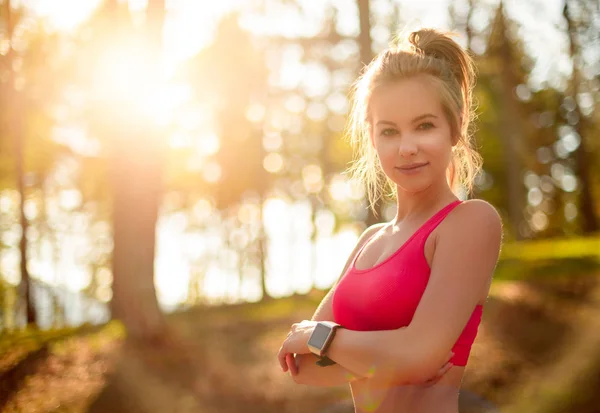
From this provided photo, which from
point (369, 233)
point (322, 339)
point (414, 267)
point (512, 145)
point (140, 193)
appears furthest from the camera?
point (512, 145)


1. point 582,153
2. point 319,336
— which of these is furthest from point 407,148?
point 582,153

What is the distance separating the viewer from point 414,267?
1.95 meters

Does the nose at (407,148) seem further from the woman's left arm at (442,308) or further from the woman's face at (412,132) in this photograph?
the woman's left arm at (442,308)

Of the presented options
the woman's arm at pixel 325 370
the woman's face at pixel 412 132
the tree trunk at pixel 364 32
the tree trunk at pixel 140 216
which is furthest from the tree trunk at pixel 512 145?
the woman's face at pixel 412 132

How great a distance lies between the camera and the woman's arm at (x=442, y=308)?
71.6 inches

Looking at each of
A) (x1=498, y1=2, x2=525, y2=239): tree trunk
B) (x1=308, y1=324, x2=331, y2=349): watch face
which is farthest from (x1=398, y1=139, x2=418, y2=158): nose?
(x1=498, y1=2, x2=525, y2=239): tree trunk

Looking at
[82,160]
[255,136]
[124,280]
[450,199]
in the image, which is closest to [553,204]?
[255,136]

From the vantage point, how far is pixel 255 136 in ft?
82.8

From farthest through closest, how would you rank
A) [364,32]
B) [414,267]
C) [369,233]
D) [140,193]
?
[364,32]
[140,193]
[369,233]
[414,267]

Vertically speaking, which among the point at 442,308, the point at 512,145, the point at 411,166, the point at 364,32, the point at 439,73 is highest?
the point at 364,32

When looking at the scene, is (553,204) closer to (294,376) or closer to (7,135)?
(7,135)

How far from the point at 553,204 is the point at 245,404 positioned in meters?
30.7

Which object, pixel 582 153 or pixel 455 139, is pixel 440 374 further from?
pixel 582 153

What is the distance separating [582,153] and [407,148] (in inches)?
871
